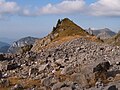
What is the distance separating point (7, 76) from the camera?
1859 inches

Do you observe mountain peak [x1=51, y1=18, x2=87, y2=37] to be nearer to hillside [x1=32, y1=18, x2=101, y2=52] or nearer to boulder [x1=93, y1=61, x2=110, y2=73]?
hillside [x1=32, y1=18, x2=101, y2=52]

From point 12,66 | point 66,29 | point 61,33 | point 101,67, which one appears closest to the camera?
point 101,67

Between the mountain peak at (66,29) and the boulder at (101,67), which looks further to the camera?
the mountain peak at (66,29)

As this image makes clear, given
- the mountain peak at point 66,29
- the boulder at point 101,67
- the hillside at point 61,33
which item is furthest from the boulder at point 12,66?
the mountain peak at point 66,29

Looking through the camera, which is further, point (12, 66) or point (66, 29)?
point (66, 29)

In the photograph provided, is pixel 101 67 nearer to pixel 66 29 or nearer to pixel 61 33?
pixel 61 33

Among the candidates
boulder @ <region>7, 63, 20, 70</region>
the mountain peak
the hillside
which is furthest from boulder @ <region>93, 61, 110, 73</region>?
the mountain peak

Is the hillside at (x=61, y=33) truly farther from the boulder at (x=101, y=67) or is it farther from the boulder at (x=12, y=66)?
the boulder at (x=101, y=67)

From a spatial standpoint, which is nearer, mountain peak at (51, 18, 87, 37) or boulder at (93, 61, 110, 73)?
boulder at (93, 61, 110, 73)

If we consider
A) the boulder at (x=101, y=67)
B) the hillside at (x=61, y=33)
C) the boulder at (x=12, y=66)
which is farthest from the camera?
the hillside at (x=61, y=33)

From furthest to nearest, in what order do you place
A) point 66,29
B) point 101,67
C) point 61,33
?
point 66,29
point 61,33
point 101,67

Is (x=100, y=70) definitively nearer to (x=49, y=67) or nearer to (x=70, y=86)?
(x=70, y=86)

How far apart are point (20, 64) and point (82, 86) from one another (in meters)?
27.3

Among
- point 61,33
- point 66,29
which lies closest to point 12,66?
point 61,33
